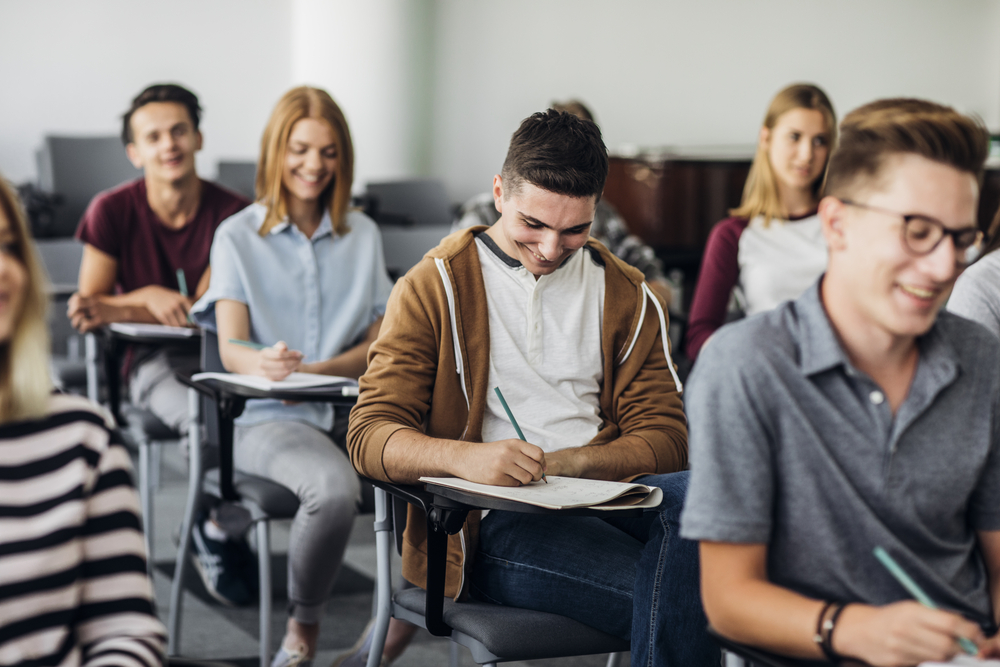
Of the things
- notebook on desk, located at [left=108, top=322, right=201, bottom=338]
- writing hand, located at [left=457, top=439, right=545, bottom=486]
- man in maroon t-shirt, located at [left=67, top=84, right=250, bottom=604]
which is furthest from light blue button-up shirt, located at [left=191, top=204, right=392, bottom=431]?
writing hand, located at [left=457, top=439, right=545, bottom=486]

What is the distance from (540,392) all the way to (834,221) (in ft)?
2.41

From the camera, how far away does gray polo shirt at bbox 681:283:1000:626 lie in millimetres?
1080

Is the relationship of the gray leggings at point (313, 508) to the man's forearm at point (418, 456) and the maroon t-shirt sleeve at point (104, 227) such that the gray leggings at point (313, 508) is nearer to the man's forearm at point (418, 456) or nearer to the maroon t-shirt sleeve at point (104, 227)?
the man's forearm at point (418, 456)

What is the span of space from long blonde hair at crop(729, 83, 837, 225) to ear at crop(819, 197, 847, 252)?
1.86 m

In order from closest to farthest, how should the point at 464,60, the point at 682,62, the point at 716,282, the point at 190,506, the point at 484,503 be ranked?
the point at 484,503, the point at 190,506, the point at 716,282, the point at 682,62, the point at 464,60

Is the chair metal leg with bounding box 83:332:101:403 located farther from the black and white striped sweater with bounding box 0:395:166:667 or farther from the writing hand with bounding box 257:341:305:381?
the black and white striped sweater with bounding box 0:395:166:667

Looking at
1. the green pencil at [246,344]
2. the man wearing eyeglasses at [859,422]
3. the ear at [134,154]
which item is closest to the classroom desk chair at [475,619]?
the man wearing eyeglasses at [859,422]

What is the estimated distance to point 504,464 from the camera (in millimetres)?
1463

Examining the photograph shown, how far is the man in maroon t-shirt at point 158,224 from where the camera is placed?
9.50ft

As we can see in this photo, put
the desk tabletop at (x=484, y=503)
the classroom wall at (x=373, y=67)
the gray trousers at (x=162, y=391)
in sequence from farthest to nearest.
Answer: the classroom wall at (x=373, y=67)
the gray trousers at (x=162, y=391)
the desk tabletop at (x=484, y=503)

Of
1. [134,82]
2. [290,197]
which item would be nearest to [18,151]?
[134,82]

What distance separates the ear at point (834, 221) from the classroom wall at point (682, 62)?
6574 millimetres

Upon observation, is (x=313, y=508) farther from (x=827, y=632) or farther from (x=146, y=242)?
(x=827, y=632)

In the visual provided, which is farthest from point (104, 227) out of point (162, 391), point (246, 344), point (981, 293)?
point (981, 293)
